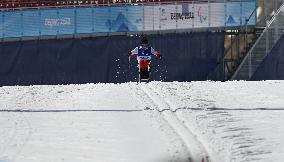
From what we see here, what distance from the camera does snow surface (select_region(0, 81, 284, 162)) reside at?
6712mm

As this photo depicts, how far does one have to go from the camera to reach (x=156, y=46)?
82.7ft

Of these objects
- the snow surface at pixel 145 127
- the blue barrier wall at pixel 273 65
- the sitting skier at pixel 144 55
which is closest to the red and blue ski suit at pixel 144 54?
the sitting skier at pixel 144 55

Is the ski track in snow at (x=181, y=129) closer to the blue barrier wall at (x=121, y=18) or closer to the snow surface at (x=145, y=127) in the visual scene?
the snow surface at (x=145, y=127)

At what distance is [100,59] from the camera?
2505cm

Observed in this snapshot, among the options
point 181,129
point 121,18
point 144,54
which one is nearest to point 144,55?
point 144,54

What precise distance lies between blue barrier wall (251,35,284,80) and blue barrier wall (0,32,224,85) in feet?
6.53

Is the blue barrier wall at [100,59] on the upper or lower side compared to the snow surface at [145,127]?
lower

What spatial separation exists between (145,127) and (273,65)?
17.5 metres

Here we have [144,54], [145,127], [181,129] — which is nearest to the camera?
[181,129]

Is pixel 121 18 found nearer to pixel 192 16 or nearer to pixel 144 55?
pixel 192 16

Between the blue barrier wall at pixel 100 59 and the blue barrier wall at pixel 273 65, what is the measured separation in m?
1.99

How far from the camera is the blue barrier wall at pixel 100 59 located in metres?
24.7

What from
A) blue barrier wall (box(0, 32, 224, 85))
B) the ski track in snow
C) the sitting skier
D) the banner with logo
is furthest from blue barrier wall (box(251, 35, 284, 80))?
the ski track in snow

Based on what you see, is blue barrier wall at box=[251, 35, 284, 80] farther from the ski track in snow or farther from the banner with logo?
the ski track in snow
